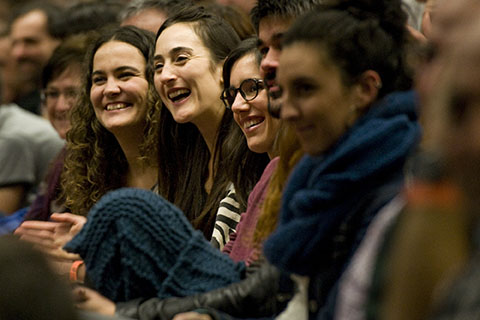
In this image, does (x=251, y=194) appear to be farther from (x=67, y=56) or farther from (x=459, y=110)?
(x=67, y=56)

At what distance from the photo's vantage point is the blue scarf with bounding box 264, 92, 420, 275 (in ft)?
7.15

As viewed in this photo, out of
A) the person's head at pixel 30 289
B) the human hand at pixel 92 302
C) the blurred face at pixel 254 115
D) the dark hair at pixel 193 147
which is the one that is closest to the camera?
the person's head at pixel 30 289

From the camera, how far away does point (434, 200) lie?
1.59 metres

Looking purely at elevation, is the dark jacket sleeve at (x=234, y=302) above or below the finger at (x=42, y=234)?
below

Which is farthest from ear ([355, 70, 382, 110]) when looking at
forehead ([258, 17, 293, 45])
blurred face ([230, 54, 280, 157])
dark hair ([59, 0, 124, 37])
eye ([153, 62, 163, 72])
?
dark hair ([59, 0, 124, 37])

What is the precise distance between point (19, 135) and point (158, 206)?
2588mm

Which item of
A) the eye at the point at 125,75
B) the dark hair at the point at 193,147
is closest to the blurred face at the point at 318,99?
the dark hair at the point at 193,147

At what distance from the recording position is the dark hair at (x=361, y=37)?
7.41ft

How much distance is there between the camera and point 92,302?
268 cm

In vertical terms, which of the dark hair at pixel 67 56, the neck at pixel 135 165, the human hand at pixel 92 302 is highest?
the dark hair at pixel 67 56

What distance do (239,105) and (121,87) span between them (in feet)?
2.80

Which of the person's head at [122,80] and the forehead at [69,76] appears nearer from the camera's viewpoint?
the person's head at [122,80]

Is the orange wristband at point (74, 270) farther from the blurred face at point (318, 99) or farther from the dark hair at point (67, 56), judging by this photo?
the dark hair at point (67, 56)

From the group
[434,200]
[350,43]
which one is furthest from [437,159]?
[350,43]
